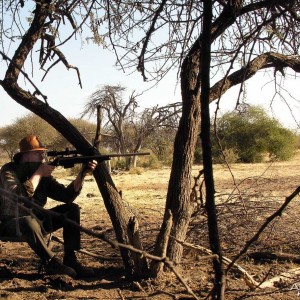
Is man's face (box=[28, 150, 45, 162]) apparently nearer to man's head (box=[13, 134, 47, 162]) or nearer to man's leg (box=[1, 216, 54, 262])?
man's head (box=[13, 134, 47, 162])

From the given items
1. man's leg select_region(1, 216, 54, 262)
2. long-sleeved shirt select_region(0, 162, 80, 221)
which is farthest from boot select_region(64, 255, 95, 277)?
long-sleeved shirt select_region(0, 162, 80, 221)

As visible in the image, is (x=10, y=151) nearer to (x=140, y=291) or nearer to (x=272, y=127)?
(x=272, y=127)

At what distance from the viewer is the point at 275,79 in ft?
13.7

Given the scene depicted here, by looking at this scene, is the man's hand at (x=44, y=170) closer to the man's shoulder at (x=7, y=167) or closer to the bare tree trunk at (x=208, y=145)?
the man's shoulder at (x=7, y=167)

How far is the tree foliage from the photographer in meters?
31.8

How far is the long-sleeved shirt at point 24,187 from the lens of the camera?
13.8 feet

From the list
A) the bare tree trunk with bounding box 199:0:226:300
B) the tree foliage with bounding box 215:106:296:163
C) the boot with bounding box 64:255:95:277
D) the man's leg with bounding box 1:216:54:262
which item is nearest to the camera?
the bare tree trunk with bounding box 199:0:226:300

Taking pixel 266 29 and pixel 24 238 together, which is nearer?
pixel 24 238

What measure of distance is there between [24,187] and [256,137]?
1173 inches

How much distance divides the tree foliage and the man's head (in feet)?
89.7

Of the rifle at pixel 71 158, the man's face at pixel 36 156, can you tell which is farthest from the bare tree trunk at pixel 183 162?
the man's face at pixel 36 156

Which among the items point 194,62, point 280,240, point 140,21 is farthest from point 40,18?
point 280,240

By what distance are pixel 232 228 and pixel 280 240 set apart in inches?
23.6

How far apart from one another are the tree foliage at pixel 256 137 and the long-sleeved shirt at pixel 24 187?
27.2m
